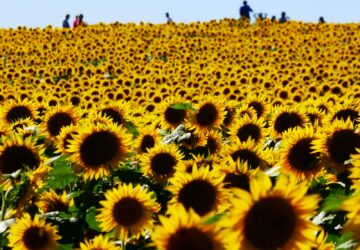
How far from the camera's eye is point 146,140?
6.52m

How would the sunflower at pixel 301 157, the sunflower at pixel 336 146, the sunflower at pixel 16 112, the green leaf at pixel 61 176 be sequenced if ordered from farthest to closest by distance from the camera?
the sunflower at pixel 16 112
the green leaf at pixel 61 176
the sunflower at pixel 301 157
the sunflower at pixel 336 146

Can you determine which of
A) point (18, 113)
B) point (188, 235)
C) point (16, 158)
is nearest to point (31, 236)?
point (16, 158)

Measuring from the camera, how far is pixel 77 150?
16.1 ft

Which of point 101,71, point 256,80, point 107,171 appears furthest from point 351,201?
point 101,71

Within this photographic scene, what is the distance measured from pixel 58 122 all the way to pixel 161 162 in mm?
1419

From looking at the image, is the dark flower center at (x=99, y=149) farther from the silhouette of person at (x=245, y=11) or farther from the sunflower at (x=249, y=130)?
the silhouette of person at (x=245, y=11)

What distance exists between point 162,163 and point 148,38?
27.2m

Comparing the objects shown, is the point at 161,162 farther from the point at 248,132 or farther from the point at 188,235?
the point at 188,235

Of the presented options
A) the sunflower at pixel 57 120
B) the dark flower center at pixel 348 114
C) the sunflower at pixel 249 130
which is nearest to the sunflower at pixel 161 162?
the sunflower at pixel 249 130

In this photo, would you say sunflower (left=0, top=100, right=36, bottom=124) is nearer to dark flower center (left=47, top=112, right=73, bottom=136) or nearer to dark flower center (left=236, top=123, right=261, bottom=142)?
dark flower center (left=47, top=112, right=73, bottom=136)


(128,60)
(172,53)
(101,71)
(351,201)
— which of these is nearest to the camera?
(351,201)

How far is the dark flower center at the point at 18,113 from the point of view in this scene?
754 cm

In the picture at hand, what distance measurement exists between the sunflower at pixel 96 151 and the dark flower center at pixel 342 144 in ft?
4.58

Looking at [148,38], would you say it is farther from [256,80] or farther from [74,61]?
[256,80]
